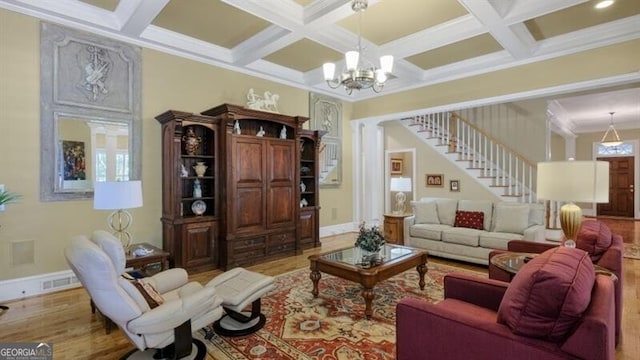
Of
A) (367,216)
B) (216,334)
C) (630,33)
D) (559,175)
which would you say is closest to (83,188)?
(216,334)

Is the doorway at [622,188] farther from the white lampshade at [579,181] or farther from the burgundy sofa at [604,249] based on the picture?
the white lampshade at [579,181]

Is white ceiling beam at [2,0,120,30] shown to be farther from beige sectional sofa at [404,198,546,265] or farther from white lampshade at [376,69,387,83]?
beige sectional sofa at [404,198,546,265]

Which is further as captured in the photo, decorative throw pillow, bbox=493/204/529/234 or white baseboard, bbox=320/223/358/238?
white baseboard, bbox=320/223/358/238

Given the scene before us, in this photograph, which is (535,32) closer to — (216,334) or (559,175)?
(559,175)

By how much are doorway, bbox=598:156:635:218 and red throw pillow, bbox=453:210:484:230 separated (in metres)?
8.43

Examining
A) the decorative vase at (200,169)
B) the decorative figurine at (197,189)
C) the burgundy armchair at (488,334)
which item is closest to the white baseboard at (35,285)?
the decorative figurine at (197,189)

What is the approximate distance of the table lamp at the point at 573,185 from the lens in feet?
7.66

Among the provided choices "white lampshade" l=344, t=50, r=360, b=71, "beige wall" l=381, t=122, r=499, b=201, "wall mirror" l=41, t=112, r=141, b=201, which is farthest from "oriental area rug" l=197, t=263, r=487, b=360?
"beige wall" l=381, t=122, r=499, b=201

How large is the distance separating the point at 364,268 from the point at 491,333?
1.64m

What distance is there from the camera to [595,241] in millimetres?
2775

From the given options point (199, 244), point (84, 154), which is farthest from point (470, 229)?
point (84, 154)

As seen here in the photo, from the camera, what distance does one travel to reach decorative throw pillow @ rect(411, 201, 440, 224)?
5496 mm

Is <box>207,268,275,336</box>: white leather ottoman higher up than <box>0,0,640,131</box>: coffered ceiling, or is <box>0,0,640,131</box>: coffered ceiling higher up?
<box>0,0,640,131</box>: coffered ceiling

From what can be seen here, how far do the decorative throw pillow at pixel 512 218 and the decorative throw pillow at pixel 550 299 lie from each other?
3375 millimetres
